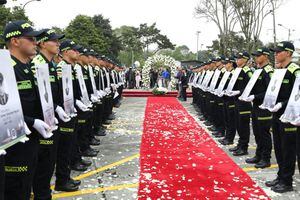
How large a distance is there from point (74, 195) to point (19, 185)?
1.77 m

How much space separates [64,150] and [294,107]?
3.12m

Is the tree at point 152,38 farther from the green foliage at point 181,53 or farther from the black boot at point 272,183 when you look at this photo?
the black boot at point 272,183

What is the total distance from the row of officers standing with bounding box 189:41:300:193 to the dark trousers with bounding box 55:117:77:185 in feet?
9.51

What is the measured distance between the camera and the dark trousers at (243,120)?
7211mm

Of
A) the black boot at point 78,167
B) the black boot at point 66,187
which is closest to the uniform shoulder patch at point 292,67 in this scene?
the black boot at point 66,187

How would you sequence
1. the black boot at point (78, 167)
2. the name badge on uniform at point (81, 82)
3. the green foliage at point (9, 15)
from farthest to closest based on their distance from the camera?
1. the green foliage at point (9, 15)
2. the black boot at point (78, 167)
3. the name badge on uniform at point (81, 82)

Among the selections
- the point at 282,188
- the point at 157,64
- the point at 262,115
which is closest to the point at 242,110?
the point at 262,115

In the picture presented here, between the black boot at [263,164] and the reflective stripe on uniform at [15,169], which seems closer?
the reflective stripe on uniform at [15,169]

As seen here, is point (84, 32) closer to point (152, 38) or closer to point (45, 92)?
point (152, 38)

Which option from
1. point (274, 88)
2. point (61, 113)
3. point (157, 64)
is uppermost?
point (157, 64)

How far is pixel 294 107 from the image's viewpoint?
4.62 meters

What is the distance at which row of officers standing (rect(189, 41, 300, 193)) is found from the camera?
5.02 meters

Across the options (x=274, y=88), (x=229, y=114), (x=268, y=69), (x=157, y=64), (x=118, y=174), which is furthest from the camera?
(x=157, y=64)

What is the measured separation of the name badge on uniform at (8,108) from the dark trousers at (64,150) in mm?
2092
